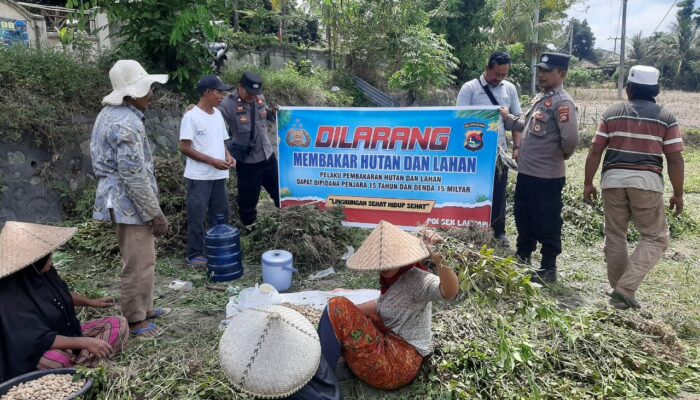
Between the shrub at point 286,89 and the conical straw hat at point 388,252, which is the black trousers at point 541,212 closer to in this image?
the conical straw hat at point 388,252

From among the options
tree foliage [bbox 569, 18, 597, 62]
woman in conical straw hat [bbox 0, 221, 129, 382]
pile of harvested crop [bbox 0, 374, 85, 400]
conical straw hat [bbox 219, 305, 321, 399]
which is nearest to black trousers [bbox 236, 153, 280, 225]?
woman in conical straw hat [bbox 0, 221, 129, 382]

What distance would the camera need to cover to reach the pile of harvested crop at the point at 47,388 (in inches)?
92.4

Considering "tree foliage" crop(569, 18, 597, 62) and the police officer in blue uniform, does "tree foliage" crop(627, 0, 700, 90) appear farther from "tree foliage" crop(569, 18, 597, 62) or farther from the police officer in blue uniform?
the police officer in blue uniform

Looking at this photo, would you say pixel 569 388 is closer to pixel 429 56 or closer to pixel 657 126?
pixel 657 126

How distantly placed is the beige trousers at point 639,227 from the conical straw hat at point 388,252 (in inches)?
90.0

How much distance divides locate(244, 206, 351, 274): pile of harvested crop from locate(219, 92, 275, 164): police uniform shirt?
2.68ft

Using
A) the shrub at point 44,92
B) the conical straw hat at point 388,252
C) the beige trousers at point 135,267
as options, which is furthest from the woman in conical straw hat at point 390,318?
the shrub at point 44,92

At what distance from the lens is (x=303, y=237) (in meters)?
4.88

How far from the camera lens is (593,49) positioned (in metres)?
71.9

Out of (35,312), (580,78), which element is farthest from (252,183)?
(580,78)

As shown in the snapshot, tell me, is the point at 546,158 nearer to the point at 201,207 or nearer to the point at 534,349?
the point at 534,349

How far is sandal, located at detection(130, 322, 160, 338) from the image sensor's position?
11.5 ft

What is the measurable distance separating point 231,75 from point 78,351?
7.57 m

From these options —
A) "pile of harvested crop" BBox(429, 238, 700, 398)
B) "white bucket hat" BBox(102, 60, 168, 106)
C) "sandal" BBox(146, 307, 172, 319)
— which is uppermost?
"white bucket hat" BBox(102, 60, 168, 106)
